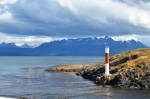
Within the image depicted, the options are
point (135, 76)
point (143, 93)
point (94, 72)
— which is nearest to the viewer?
point (143, 93)

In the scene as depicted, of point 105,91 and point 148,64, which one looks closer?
point 105,91

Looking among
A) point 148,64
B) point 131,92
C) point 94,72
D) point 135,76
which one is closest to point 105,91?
point 131,92

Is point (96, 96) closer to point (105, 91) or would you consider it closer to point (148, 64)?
point (105, 91)

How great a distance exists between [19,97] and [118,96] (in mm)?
20717

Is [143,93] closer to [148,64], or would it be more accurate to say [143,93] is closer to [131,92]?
[131,92]

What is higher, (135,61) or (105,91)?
(135,61)

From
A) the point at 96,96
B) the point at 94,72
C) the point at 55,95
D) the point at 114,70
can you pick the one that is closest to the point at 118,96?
the point at 96,96

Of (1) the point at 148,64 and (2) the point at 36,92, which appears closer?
(2) the point at 36,92

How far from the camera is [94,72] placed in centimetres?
13125

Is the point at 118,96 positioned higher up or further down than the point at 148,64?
further down

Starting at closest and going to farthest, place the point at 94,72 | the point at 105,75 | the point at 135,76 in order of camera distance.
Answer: the point at 135,76, the point at 105,75, the point at 94,72

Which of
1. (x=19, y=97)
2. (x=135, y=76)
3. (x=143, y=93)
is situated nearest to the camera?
(x=19, y=97)

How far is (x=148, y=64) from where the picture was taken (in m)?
105

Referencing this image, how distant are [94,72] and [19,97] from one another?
5538cm
